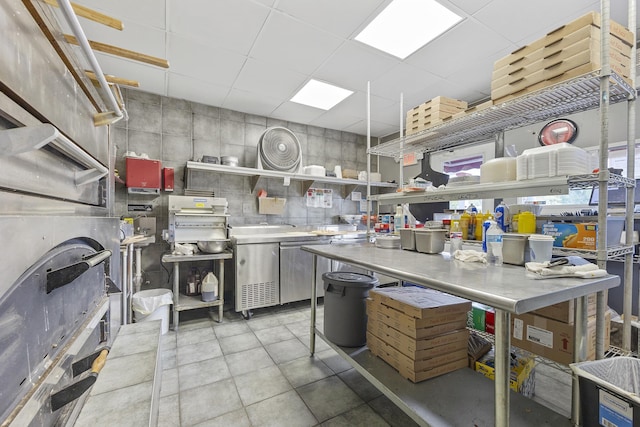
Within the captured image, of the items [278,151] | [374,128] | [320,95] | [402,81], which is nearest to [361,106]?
[320,95]

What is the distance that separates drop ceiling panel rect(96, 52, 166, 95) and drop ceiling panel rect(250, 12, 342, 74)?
120 centimetres

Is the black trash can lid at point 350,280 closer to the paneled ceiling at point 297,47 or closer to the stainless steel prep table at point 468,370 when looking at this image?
the stainless steel prep table at point 468,370

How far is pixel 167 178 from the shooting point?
346 centimetres

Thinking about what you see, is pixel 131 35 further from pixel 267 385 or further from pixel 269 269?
pixel 267 385

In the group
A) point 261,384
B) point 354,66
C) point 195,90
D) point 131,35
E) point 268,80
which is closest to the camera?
point 261,384

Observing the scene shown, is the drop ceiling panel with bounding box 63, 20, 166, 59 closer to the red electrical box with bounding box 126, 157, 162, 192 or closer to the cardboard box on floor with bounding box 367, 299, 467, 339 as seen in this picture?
the red electrical box with bounding box 126, 157, 162, 192

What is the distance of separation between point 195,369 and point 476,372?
1973 millimetres

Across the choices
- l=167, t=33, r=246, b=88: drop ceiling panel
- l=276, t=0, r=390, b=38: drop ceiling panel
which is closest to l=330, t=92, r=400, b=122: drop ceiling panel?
l=276, t=0, r=390, b=38: drop ceiling panel

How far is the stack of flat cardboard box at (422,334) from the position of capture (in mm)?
1479

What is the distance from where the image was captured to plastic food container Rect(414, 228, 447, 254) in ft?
→ 5.98

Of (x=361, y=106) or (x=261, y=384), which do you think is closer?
(x=261, y=384)

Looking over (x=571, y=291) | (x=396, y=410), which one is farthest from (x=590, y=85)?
(x=396, y=410)

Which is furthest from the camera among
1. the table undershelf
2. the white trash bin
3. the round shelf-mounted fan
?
the round shelf-mounted fan

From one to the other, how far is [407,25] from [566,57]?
133 centimetres
